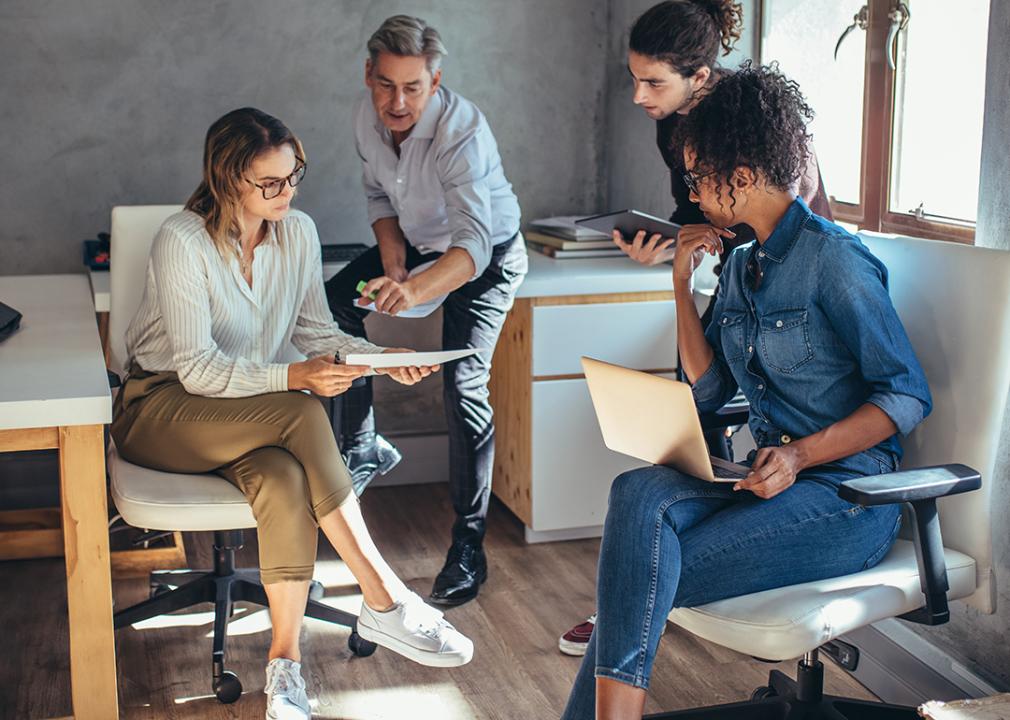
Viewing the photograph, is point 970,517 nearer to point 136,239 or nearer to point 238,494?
point 238,494

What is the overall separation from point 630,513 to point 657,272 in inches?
57.4

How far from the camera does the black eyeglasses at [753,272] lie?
81.0 inches

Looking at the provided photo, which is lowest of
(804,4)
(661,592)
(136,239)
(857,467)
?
(661,592)

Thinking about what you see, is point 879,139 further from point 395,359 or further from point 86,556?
point 86,556

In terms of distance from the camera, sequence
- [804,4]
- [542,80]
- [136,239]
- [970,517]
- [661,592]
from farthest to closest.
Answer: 1. [542,80]
2. [804,4]
3. [136,239]
4. [970,517]
5. [661,592]

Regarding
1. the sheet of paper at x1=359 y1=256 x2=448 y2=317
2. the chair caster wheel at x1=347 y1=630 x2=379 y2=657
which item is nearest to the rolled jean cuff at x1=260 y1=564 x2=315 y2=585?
the chair caster wheel at x1=347 y1=630 x2=379 y2=657

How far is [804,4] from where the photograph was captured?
2967 millimetres

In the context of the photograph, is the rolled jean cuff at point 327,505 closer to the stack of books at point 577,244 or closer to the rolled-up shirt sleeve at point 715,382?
the rolled-up shirt sleeve at point 715,382

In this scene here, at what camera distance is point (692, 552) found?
73.4 inches

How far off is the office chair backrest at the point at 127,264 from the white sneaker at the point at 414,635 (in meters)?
0.84

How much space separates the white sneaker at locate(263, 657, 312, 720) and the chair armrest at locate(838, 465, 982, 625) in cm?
113

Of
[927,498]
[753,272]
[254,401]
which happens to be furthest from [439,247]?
[927,498]

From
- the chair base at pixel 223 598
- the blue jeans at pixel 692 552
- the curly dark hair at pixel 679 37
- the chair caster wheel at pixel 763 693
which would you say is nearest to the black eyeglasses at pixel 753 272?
the blue jeans at pixel 692 552

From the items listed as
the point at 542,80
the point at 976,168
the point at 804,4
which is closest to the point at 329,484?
the point at 976,168
